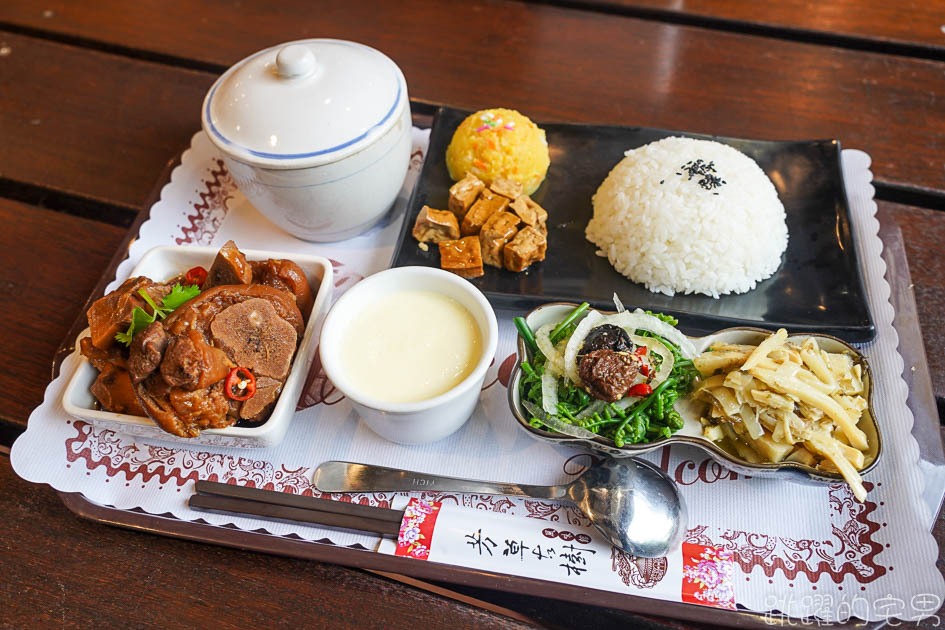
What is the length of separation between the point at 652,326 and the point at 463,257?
71 centimetres

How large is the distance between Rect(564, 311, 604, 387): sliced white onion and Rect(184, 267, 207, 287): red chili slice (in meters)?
1.17

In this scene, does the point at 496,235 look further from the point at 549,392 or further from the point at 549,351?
the point at 549,392

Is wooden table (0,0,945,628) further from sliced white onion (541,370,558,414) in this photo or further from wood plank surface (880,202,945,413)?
sliced white onion (541,370,558,414)

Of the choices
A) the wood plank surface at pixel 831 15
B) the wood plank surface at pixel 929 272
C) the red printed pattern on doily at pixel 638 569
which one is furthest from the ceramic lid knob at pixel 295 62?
the wood plank surface at pixel 929 272

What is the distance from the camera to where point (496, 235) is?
7.24 ft

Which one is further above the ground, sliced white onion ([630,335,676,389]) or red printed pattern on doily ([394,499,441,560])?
sliced white onion ([630,335,676,389])

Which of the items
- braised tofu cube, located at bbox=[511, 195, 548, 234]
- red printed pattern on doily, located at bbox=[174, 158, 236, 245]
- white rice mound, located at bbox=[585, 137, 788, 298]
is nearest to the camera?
white rice mound, located at bbox=[585, 137, 788, 298]

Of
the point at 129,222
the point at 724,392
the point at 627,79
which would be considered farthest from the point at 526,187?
the point at 129,222

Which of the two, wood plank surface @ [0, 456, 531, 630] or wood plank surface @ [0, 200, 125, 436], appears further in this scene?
wood plank surface @ [0, 200, 125, 436]

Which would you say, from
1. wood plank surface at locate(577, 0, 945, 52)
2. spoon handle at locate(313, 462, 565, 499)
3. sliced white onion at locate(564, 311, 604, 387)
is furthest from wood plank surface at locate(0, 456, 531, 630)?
wood plank surface at locate(577, 0, 945, 52)

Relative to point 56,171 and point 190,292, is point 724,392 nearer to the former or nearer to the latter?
point 190,292

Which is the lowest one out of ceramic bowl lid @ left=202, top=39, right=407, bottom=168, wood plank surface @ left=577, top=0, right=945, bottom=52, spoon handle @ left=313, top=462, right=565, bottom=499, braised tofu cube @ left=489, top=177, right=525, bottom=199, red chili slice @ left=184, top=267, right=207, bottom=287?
spoon handle @ left=313, top=462, right=565, bottom=499

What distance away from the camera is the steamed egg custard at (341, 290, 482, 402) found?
1701mm

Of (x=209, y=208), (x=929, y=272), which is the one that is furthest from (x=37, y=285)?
(x=929, y=272)
